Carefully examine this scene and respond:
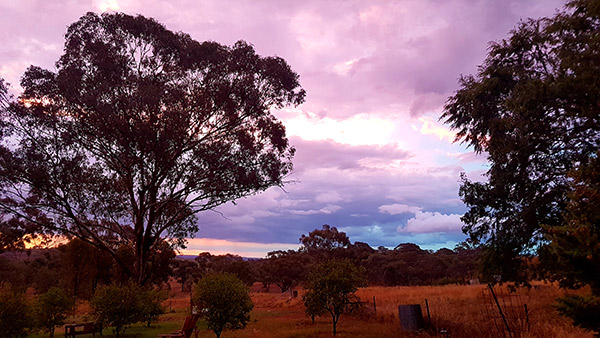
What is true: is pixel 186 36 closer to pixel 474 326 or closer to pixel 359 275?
pixel 359 275

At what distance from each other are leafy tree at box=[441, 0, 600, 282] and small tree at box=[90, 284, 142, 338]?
59.1 feet

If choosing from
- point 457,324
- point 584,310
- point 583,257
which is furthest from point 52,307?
point 583,257

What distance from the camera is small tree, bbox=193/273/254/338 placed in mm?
17406

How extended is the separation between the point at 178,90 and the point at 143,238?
8.74 meters

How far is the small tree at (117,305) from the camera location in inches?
776

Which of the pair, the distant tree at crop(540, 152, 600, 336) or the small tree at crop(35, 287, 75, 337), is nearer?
the distant tree at crop(540, 152, 600, 336)

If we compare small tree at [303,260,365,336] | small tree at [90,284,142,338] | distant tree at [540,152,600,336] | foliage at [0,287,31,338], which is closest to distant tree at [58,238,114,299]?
foliage at [0,287,31,338]

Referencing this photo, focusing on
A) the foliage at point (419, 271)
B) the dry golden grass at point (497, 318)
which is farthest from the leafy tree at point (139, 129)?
the foliage at point (419, 271)

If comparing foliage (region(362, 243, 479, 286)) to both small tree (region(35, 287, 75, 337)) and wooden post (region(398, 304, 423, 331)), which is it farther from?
small tree (region(35, 287, 75, 337))

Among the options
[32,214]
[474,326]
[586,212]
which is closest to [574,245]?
[586,212]

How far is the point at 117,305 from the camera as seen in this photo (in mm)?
19750

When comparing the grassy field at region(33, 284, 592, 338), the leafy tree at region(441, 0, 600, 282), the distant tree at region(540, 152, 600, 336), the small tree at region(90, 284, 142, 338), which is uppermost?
the leafy tree at region(441, 0, 600, 282)

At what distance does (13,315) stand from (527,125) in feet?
81.0

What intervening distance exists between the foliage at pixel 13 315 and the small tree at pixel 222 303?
8.10m
